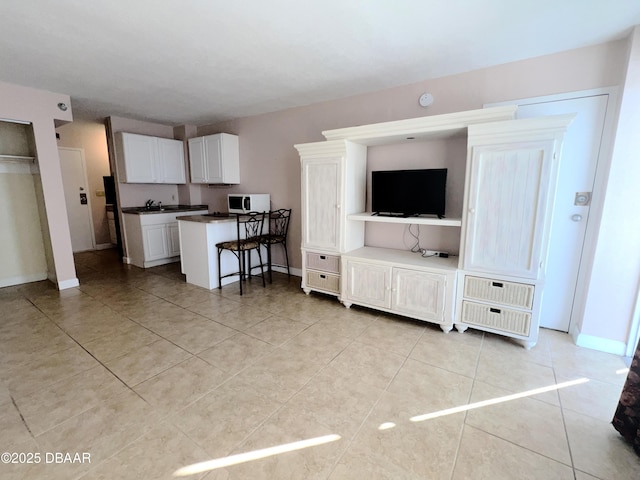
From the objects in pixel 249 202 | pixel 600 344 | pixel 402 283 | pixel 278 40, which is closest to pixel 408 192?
pixel 402 283

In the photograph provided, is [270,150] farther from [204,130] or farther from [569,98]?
[569,98]

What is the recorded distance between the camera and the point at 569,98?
246cm

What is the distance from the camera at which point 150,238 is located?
4.79 metres

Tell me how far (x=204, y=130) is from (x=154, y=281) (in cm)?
293

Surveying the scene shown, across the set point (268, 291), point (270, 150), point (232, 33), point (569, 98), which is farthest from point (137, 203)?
point (569, 98)

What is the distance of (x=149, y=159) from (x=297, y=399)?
4.88m

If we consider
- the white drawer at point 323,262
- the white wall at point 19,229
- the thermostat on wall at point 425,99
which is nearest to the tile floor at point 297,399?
the white drawer at point 323,262

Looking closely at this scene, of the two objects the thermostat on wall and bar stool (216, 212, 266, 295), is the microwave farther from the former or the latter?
the thermostat on wall

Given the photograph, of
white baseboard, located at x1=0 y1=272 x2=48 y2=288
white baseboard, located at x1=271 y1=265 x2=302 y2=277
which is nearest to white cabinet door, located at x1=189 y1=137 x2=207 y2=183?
white baseboard, located at x1=271 y1=265 x2=302 y2=277

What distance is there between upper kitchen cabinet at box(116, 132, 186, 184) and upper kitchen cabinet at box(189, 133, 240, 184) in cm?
39

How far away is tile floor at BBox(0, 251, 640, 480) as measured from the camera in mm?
1421

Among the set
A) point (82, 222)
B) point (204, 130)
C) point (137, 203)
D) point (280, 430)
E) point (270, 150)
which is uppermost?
point (204, 130)

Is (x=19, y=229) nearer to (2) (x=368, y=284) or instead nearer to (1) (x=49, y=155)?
(1) (x=49, y=155)

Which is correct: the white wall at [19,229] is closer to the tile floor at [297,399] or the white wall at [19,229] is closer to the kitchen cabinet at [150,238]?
the kitchen cabinet at [150,238]
